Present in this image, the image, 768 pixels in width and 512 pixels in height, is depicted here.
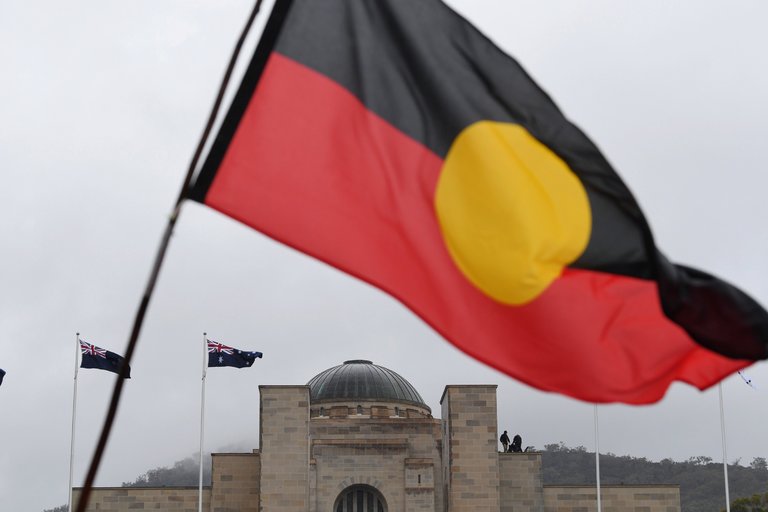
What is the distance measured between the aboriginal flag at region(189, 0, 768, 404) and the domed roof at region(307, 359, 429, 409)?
4871 cm

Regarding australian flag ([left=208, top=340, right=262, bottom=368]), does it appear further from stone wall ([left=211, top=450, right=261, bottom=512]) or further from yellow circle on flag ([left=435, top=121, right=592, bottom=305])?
yellow circle on flag ([left=435, top=121, right=592, bottom=305])

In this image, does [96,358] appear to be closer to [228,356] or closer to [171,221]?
[228,356]

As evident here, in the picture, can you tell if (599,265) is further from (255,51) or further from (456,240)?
(255,51)

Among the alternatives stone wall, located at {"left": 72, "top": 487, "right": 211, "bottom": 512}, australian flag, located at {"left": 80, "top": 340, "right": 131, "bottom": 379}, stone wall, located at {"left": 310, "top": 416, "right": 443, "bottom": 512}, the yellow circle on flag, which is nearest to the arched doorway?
stone wall, located at {"left": 310, "top": 416, "right": 443, "bottom": 512}

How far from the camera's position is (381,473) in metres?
46.1

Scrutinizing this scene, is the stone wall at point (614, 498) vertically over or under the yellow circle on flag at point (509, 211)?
under

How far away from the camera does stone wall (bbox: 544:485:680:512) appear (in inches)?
1783

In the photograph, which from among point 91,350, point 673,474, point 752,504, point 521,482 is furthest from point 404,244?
point 673,474

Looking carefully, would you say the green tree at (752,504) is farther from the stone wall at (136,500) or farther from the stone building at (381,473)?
the stone wall at (136,500)

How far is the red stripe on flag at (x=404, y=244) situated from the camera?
698cm

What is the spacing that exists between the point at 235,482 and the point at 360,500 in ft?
15.9

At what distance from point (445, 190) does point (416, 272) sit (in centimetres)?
54

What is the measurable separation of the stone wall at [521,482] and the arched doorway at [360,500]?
15.4 feet

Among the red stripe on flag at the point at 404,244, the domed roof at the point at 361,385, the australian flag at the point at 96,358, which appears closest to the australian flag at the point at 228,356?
the australian flag at the point at 96,358
